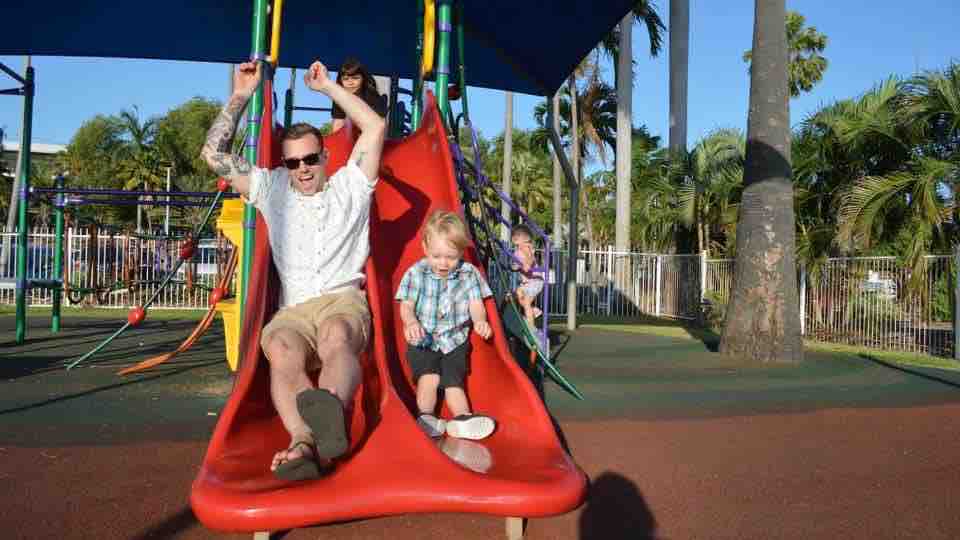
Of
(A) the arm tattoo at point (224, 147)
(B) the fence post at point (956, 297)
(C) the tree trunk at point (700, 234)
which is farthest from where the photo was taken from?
(C) the tree trunk at point (700, 234)

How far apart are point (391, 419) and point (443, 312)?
86 cm

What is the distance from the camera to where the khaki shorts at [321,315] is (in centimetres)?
304

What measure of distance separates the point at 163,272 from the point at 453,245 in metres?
15.3

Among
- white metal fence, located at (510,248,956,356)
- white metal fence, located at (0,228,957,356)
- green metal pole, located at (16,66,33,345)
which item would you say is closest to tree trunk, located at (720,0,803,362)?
white metal fence, located at (510,248,956,356)

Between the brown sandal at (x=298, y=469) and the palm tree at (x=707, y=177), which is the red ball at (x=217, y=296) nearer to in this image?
the brown sandal at (x=298, y=469)

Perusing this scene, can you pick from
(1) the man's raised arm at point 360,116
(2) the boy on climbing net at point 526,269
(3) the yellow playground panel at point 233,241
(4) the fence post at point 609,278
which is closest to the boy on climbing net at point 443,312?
(1) the man's raised arm at point 360,116

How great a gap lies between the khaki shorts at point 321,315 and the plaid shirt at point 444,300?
0.31m

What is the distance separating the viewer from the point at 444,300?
352 centimetres

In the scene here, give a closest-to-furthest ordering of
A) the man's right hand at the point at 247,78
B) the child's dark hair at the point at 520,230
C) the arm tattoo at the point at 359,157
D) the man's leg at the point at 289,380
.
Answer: the man's leg at the point at 289,380 < the arm tattoo at the point at 359,157 < the man's right hand at the point at 247,78 < the child's dark hair at the point at 520,230

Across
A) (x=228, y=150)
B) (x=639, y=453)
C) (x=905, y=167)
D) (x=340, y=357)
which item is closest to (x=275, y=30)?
(x=228, y=150)

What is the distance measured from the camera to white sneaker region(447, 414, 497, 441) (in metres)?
3.15

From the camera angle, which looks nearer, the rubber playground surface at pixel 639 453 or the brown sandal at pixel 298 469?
the brown sandal at pixel 298 469

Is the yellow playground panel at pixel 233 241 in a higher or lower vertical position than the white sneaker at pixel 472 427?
higher

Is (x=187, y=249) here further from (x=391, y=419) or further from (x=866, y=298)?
(x=866, y=298)
